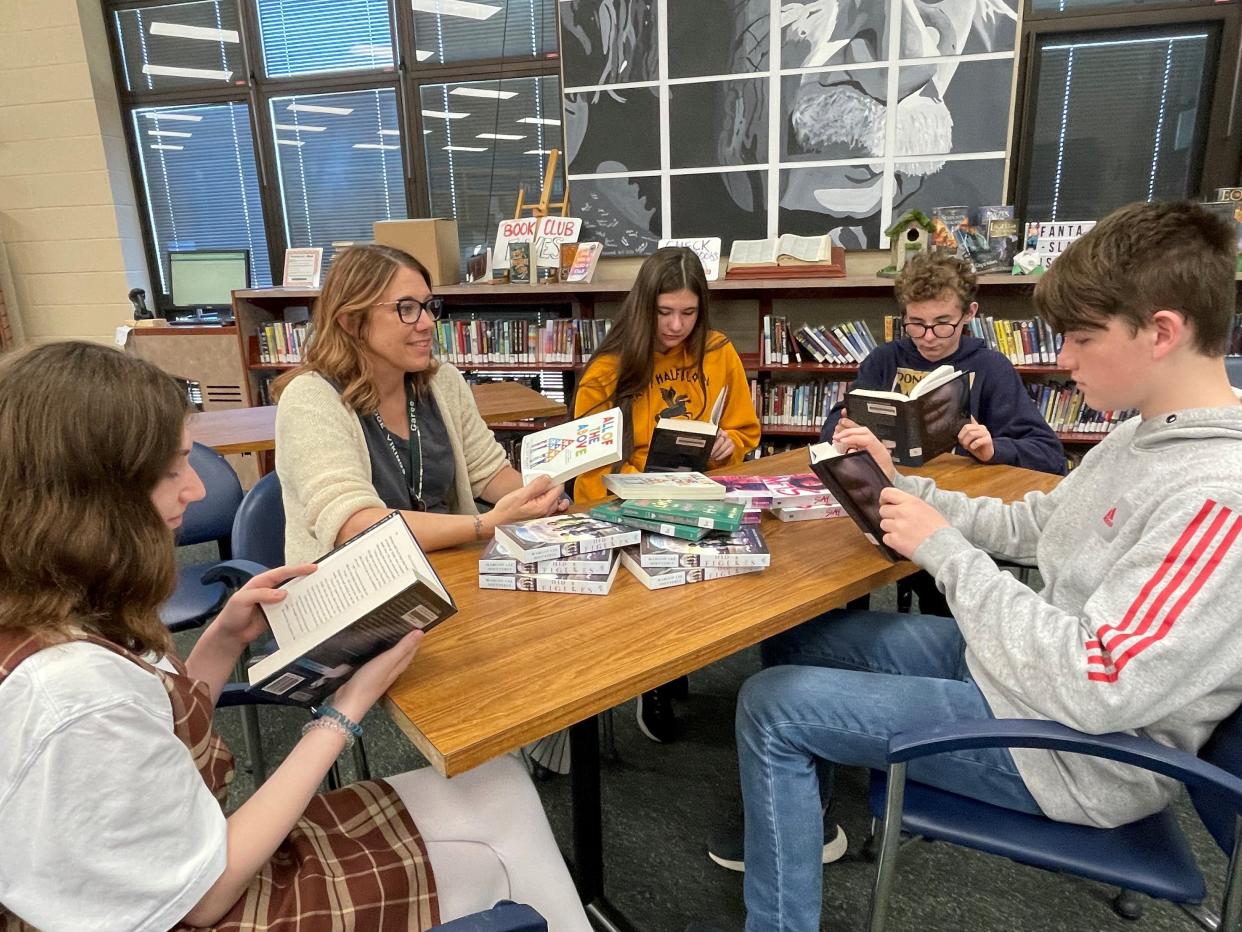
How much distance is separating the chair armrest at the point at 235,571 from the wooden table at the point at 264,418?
3.09 feet

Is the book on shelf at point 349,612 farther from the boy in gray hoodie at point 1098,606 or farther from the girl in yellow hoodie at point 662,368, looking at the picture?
the girl in yellow hoodie at point 662,368

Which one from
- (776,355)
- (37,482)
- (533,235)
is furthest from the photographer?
(533,235)

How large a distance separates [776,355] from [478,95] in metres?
2.41

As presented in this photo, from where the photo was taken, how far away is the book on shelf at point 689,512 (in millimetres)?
1366

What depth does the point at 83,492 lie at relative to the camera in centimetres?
75

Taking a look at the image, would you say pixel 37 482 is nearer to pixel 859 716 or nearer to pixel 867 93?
pixel 859 716

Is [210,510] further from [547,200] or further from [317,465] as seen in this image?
[547,200]

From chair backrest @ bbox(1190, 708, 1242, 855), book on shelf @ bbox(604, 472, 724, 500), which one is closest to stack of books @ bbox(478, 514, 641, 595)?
book on shelf @ bbox(604, 472, 724, 500)

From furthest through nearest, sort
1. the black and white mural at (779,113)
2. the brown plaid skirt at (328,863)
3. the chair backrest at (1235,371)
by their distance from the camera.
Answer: the black and white mural at (779,113) < the chair backrest at (1235,371) < the brown plaid skirt at (328,863)

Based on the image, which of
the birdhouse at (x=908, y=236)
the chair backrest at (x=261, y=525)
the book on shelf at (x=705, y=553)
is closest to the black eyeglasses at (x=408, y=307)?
the chair backrest at (x=261, y=525)

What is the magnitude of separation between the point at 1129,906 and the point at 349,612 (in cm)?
163

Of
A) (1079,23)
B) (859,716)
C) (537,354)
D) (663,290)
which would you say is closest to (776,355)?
(537,354)

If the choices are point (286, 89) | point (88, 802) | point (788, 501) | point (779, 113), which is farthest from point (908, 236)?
point (286, 89)

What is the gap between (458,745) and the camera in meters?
0.89
